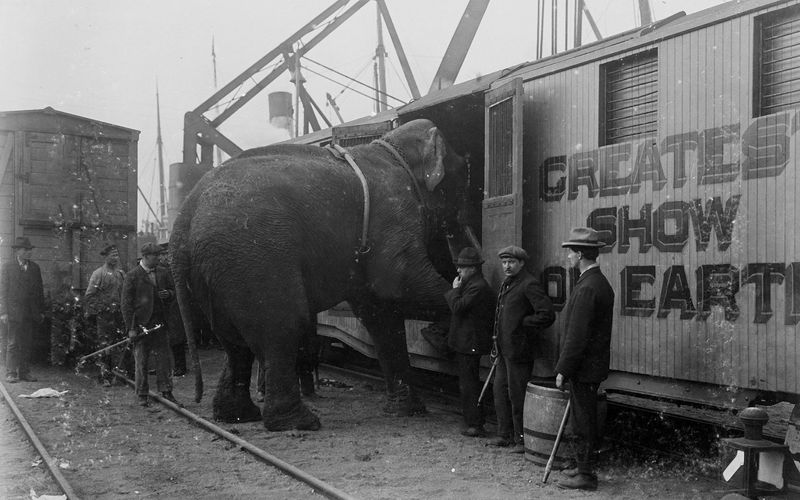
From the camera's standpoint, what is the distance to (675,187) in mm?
6004

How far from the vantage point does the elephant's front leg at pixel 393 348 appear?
822cm

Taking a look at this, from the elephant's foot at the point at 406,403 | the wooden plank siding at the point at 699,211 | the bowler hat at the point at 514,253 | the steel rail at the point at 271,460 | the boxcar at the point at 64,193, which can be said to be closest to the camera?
the steel rail at the point at 271,460

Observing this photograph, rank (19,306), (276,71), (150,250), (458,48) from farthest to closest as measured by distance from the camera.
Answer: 1. (276,71)
2. (458,48)
3. (19,306)
4. (150,250)

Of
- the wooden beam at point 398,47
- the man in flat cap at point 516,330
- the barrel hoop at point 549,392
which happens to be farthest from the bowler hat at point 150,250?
the wooden beam at point 398,47

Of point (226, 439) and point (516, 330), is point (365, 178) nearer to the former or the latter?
point (516, 330)

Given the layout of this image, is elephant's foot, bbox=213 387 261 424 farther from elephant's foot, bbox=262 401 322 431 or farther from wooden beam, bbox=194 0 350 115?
wooden beam, bbox=194 0 350 115

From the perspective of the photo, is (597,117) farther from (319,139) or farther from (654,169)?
(319,139)

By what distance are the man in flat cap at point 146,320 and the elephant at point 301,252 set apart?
165 cm

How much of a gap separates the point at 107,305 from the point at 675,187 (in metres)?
8.41

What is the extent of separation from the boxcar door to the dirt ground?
1874 millimetres

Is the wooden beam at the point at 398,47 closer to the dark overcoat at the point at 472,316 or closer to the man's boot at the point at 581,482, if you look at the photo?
the dark overcoat at the point at 472,316

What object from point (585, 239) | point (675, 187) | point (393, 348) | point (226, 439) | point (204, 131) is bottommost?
point (226, 439)

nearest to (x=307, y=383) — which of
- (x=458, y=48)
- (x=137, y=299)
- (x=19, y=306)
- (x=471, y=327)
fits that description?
(x=137, y=299)

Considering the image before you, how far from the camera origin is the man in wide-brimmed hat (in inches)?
426
